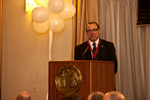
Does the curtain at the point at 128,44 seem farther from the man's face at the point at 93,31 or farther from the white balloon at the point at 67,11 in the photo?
the man's face at the point at 93,31

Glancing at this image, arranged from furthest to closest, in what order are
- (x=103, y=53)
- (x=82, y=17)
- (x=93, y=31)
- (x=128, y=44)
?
1. (x=82, y=17)
2. (x=128, y=44)
3. (x=93, y=31)
4. (x=103, y=53)

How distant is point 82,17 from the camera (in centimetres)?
391

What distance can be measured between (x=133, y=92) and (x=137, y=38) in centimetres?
89

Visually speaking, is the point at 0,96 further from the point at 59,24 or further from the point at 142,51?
the point at 142,51

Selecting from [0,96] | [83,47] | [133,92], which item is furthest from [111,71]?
[0,96]

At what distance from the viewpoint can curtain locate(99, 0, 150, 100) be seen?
349 centimetres

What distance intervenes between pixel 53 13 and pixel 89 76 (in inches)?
69.2

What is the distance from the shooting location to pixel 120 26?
3.73 meters

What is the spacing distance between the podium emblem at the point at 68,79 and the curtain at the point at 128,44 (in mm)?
1660

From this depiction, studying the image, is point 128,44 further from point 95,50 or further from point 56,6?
point 56,6

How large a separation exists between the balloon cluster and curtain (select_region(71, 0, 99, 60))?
0.35 metres

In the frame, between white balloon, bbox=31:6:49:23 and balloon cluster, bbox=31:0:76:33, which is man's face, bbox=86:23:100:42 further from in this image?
white balloon, bbox=31:6:49:23

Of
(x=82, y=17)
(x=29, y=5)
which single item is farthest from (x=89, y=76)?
(x=29, y=5)

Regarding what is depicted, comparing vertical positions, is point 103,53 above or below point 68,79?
above
